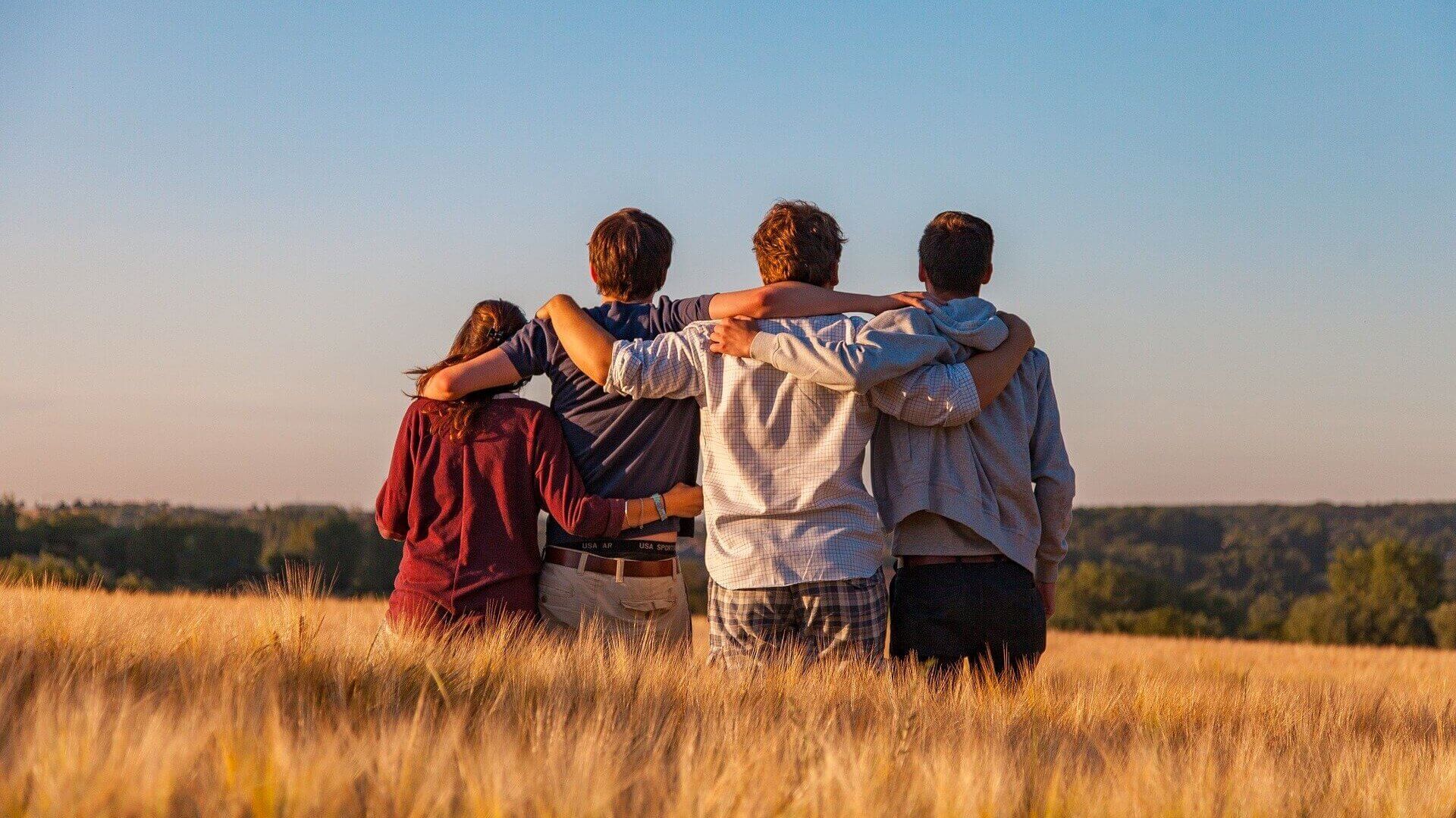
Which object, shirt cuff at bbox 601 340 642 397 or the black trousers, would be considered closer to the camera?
shirt cuff at bbox 601 340 642 397

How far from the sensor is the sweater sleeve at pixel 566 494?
4.97 meters

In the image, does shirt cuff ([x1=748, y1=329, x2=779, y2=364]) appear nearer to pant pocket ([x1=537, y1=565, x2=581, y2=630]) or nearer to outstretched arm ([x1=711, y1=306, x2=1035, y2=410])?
outstretched arm ([x1=711, y1=306, x2=1035, y2=410])

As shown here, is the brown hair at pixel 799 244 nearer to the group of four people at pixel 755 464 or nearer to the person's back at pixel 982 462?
the group of four people at pixel 755 464

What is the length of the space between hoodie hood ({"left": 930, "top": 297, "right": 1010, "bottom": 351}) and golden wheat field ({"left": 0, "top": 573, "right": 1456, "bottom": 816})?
1.38m

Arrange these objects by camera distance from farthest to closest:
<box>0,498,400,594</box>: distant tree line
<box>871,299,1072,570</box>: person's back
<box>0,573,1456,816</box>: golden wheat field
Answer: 1. <box>0,498,400,594</box>: distant tree line
2. <box>871,299,1072,570</box>: person's back
3. <box>0,573,1456,816</box>: golden wheat field

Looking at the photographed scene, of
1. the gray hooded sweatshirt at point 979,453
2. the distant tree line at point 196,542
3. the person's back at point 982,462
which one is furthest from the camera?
the distant tree line at point 196,542

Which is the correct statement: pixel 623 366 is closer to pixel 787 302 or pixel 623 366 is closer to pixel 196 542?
pixel 787 302

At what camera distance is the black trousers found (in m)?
5.01

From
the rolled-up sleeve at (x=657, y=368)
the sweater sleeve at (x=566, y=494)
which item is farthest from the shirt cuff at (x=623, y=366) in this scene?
the sweater sleeve at (x=566, y=494)

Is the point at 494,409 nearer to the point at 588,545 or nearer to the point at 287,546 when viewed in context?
the point at 588,545

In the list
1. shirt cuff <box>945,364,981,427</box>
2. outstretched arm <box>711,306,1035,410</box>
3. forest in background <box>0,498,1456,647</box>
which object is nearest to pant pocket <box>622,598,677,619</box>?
outstretched arm <box>711,306,1035,410</box>

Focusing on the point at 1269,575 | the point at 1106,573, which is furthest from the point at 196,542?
the point at 1269,575

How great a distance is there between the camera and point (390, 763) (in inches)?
107

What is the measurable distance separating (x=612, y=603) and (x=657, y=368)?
1.01 m
